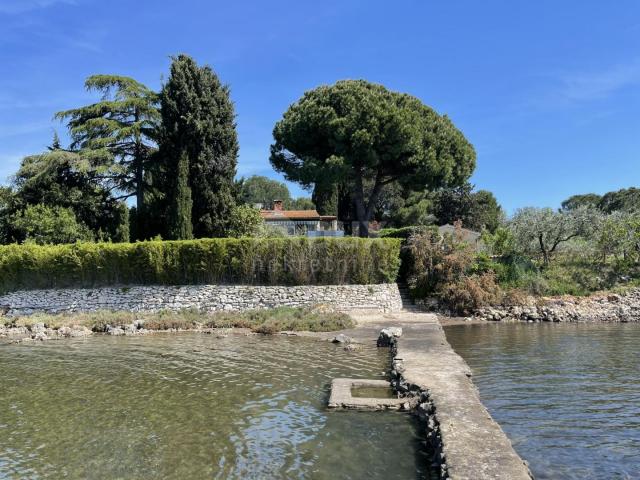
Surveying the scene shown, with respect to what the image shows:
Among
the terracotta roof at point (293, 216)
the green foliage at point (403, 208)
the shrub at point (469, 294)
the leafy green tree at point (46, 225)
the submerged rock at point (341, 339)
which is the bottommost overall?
the submerged rock at point (341, 339)

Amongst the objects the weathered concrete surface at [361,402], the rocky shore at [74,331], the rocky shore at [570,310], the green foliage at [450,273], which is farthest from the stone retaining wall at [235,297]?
the weathered concrete surface at [361,402]

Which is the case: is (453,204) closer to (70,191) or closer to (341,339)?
(70,191)

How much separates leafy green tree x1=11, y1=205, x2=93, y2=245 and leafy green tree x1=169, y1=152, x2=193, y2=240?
6.70 m

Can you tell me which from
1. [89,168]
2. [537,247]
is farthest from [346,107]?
[89,168]

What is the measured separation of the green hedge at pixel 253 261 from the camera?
80.6 ft

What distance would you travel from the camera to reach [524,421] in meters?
9.25

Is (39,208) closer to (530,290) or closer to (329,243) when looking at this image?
(329,243)

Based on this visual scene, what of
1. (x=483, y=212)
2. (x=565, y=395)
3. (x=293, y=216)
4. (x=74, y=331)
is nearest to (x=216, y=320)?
(x=74, y=331)

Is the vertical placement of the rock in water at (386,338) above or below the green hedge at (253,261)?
below

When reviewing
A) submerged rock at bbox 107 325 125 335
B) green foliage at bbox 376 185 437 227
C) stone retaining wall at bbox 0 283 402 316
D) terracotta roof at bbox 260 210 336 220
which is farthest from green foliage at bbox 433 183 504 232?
submerged rock at bbox 107 325 125 335

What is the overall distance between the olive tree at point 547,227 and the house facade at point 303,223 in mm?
11275

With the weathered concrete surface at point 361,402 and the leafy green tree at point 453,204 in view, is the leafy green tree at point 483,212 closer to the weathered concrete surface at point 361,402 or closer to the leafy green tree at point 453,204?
the leafy green tree at point 453,204

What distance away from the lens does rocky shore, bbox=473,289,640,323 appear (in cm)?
2362

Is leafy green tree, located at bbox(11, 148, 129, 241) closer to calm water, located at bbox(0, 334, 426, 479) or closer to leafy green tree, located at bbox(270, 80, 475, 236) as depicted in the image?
leafy green tree, located at bbox(270, 80, 475, 236)
